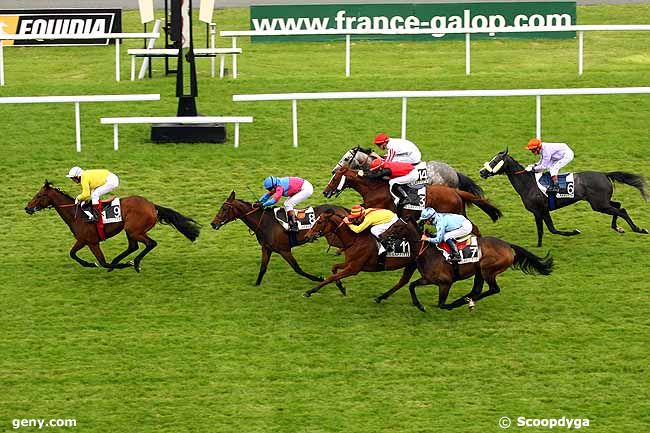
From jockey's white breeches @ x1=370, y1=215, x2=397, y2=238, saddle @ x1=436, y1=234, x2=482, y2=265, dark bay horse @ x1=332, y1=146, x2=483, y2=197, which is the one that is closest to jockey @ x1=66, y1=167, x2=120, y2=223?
dark bay horse @ x1=332, y1=146, x2=483, y2=197

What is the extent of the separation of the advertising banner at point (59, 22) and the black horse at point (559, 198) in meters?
9.67

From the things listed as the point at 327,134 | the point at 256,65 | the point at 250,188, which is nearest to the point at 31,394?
the point at 250,188

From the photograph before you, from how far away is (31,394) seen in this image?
35.4 ft

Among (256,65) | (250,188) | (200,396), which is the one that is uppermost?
(256,65)

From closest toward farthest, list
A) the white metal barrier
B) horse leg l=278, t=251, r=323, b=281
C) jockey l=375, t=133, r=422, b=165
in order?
horse leg l=278, t=251, r=323, b=281
jockey l=375, t=133, r=422, b=165
the white metal barrier

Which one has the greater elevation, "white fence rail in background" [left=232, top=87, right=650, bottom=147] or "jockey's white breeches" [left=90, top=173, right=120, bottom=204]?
"white fence rail in background" [left=232, top=87, right=650, bottom=147]

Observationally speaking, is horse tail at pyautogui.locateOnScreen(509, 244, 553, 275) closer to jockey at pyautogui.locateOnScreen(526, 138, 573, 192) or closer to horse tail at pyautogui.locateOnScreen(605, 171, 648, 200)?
jockey at pyautogui.locateOnScreen(526, 138, 573, 192)

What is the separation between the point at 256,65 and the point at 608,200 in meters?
8.25

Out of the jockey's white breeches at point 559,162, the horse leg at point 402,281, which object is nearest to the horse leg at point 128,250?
the horse leg at point 402,281

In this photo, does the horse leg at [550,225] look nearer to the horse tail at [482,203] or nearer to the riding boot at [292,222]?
the horse tail at [482,203]

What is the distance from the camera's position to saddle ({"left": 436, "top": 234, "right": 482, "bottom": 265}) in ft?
39.5

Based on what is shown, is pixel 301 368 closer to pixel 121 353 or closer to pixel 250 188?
pixel 121 353

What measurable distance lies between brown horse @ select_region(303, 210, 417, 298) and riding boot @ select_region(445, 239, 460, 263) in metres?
0.45

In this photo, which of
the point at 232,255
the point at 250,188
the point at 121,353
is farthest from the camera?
the point at 250,188
